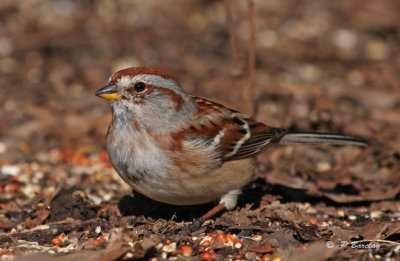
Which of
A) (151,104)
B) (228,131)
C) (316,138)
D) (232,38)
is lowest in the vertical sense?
(316,138)

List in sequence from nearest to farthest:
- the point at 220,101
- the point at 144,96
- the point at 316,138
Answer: the point at 144,96, the point at 316,138, the point at 220,101

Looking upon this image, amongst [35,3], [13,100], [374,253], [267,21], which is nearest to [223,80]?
[267,21]

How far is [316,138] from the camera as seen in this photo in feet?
16.9

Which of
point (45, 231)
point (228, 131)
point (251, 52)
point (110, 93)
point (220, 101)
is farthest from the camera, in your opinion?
point (220, 101)

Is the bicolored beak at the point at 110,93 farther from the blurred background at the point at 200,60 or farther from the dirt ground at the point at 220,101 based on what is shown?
the blurred background at the point at 200,60

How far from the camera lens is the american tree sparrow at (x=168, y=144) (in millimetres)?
4102

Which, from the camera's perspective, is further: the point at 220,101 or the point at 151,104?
the point at 220,101

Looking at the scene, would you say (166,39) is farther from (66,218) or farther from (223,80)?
(66,218)

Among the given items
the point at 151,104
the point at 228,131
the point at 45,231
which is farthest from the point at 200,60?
the point at 45,231

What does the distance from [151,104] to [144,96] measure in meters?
0.08

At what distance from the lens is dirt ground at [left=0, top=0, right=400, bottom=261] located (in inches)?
159

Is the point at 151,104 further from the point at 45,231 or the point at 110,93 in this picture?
the point at 45,231

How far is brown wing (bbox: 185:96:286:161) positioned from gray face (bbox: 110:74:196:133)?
0.52ft

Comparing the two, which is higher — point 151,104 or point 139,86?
point 139,86
